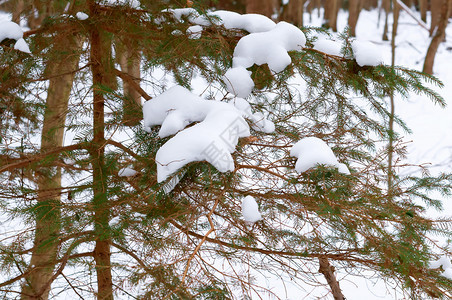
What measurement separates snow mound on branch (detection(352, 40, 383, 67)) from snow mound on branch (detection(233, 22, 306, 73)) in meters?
0.44

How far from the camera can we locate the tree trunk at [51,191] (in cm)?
296

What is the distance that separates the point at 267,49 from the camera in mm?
2508

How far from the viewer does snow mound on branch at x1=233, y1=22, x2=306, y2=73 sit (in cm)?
246

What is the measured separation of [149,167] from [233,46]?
100 centimetres

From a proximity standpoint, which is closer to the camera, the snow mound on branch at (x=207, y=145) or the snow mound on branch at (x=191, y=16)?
the snow mound on branch at (x=207, y=145)

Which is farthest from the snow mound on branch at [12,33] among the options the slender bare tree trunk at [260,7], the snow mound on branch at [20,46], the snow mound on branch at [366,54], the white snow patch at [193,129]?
the slender bare tree trunk at [260,7]

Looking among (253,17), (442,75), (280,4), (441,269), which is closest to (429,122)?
(442,75)

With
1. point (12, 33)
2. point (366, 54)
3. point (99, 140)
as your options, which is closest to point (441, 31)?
point (366, 54)

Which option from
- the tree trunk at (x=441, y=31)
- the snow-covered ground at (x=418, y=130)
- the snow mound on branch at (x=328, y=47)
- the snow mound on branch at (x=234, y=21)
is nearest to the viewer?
the snow mound on branch at (x=234, y=21)

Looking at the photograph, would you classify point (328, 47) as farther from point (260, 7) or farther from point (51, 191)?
point (260, 7)

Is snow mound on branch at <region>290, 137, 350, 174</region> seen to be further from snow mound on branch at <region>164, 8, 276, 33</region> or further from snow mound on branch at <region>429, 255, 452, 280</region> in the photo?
snow mound on branch at <region>429, 255, 452, 280</region>

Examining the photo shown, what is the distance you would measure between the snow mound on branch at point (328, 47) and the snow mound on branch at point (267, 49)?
0.35m

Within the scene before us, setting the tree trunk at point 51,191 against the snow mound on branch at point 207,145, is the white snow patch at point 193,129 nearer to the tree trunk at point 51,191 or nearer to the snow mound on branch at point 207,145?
the snow mound on branch at point 207,145

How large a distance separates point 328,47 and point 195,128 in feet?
4.47
